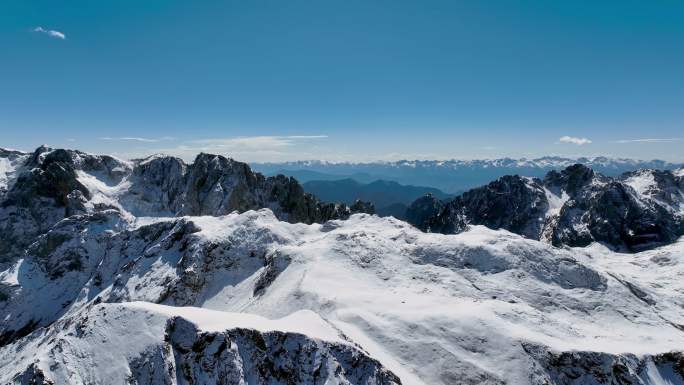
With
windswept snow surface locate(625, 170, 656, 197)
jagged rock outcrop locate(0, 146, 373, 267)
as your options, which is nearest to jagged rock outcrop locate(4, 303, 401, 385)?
jagged rock outcrop locate(0, 146, 373, 267)

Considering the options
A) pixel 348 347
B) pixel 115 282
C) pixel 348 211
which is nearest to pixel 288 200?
pixel 348 211

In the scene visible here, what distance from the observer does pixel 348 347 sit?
1091 inches

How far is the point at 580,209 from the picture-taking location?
123 metres

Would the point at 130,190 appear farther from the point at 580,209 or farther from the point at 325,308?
the point at 580,209

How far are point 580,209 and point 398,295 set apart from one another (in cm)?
10327

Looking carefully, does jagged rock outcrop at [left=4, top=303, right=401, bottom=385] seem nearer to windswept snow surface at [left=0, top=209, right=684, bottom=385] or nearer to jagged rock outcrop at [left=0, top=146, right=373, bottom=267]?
windswept snow surface at [left=0, top=209, right=684, bottom=385]

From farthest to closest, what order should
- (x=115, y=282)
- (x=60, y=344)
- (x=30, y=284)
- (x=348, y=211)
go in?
(x=348, y=211) < (x=30, y=284) < (x=115, y=282) < (x=60, y=344)

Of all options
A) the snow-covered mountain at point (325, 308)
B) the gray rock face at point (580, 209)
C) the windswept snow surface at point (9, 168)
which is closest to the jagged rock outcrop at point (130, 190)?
the windswept snow surface at point (9, 168)

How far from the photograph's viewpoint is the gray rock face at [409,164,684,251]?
4387 inches

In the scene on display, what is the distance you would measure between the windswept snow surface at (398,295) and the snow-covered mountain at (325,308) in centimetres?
19

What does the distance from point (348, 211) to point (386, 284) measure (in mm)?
94140

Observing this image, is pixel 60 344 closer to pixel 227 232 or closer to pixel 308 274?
pixel 308 274

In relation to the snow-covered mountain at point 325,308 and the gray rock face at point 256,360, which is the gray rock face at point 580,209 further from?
the gray rock face at point 256,360

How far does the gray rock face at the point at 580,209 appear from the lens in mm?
111438
